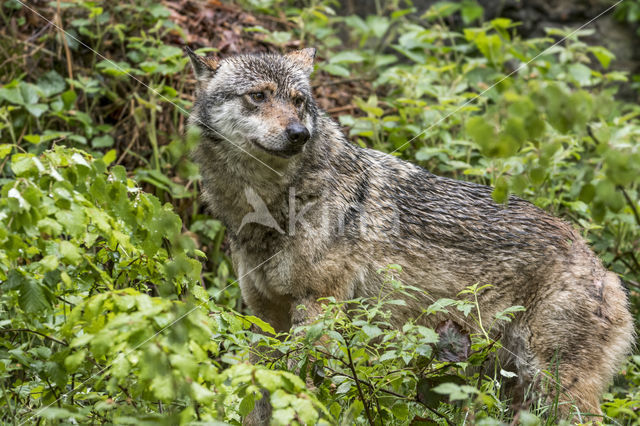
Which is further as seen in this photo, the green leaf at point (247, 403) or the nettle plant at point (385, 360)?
the nettle plant at point (385, 360)

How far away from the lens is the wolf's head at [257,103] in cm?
418

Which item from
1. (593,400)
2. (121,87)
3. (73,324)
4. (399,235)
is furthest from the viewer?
(121,87)

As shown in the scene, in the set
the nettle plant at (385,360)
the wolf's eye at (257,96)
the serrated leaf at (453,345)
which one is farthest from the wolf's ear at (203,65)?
the serrated leaf at (453,345)

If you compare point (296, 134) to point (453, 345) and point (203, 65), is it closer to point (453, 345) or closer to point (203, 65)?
point (203, 65)

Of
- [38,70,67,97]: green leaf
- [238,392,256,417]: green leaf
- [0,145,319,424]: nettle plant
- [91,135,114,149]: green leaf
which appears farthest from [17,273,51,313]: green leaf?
[38,70,67,97]: green leaf

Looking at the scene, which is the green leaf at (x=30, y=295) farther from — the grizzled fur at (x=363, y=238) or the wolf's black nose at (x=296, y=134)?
the wolf's black nose at (x=296, y=134)

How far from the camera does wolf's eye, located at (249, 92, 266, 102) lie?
4.41m

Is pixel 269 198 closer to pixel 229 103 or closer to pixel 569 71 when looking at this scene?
pixel 229 103

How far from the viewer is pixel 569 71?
23.6 feet

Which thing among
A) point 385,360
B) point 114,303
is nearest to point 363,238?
point 385,360

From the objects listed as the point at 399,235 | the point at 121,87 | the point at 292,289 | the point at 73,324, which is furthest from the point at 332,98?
the point at 73,324

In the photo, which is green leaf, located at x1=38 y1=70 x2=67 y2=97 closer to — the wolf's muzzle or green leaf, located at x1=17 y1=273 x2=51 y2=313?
the wolf's muzzle

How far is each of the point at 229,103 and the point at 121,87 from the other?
9.04 feet

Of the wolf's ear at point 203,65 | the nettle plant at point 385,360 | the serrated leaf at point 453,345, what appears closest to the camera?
the nettle plant at point 385,360
